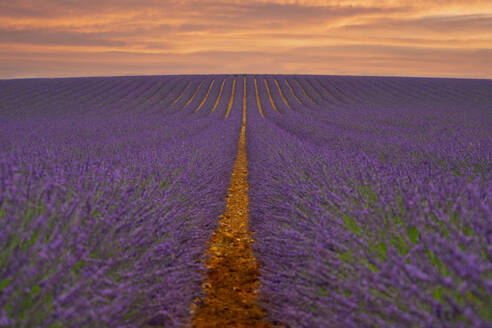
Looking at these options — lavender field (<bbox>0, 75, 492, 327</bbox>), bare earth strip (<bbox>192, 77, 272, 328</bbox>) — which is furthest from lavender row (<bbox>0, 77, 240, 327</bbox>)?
bare earth strip (<bbox>192, 77, 272, 328</bbox>)

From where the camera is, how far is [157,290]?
185 centimetres

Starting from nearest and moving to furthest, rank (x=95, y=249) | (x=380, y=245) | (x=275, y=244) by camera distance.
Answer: (x=95, y=249) < (x=380, y=245) < (x=275, y=244)

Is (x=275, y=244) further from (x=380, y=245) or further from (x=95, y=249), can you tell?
(x=95, y=249)

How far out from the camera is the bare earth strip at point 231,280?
7.29 ft

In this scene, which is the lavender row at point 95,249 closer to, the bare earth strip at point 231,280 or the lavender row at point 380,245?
the bare earth strip at point 231,280

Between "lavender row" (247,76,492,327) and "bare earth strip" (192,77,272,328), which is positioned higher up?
"lavender row" (247,76,492,327)

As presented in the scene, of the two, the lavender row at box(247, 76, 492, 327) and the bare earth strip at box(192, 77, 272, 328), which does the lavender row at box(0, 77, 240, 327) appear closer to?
the bare earth strip at box(192, 77, 272, 328)

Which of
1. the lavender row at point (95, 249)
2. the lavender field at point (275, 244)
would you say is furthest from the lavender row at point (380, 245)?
the lavender row at point (95, 249)

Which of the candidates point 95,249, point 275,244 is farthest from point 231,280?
point 95,249

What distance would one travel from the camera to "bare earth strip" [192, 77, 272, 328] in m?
2.22

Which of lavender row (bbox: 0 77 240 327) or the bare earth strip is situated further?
the bare earth strip

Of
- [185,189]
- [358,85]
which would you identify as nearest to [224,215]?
[185,189]

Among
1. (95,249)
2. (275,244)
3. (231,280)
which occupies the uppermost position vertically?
(95,249)

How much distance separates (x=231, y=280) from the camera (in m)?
2.75
